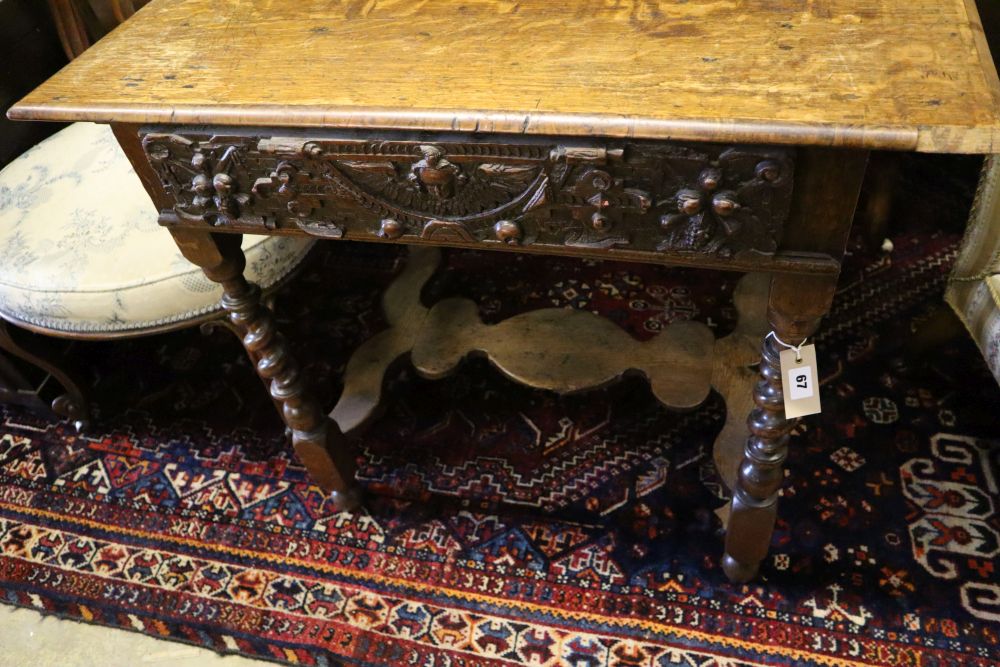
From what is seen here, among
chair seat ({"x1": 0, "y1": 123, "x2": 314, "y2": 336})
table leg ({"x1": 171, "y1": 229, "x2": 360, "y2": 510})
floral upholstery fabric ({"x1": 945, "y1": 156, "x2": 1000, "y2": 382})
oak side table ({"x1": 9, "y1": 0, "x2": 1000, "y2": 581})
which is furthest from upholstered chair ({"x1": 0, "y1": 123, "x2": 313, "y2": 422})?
floral upholstery fabric ({"x1": 945, "y1": 156, "x2": 1000, "y2": 382})

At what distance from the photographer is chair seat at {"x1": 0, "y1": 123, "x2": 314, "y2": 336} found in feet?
4.32

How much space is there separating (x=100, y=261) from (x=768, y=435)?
3.62ft

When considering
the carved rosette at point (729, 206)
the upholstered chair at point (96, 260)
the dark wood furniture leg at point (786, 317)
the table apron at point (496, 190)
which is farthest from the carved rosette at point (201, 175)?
the dark wood furniture leg at point (786, 317)

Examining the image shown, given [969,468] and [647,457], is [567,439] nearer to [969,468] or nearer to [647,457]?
[647,457]

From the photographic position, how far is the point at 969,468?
4.68 ft

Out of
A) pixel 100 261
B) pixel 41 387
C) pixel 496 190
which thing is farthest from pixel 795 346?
pixel 41 387

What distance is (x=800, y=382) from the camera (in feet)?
3.27

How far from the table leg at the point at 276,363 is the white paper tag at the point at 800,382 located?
74 cm

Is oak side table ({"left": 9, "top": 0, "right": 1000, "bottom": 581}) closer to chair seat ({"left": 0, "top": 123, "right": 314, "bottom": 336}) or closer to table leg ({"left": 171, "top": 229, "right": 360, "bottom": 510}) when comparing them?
table leg ({"left": 171, "top": 229, "right": 360, "bottom": 510})

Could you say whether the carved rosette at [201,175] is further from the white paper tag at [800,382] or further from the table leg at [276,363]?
the white paper tag at [800,382]

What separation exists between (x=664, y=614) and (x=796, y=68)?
885 millimetres

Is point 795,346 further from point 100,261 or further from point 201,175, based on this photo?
point 100,261

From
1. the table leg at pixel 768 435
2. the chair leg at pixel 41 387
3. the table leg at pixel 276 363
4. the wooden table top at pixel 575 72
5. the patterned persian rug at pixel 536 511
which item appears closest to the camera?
the wooden table top at pixel 575 72

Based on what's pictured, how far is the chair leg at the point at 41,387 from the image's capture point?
159 centimetres
